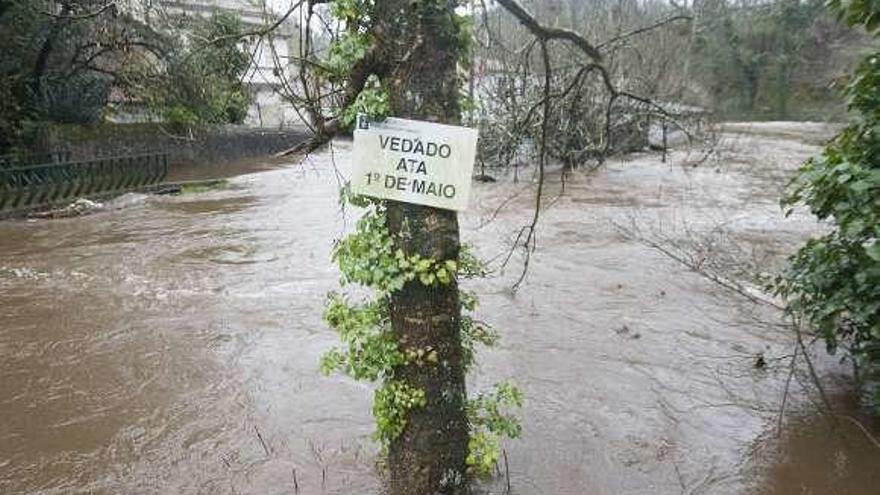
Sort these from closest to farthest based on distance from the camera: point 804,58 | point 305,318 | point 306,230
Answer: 1. point 305,318
2. point 306,230
3. point 804,58

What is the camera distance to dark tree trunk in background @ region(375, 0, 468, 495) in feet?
10.1

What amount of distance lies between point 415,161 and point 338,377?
296 centimetres

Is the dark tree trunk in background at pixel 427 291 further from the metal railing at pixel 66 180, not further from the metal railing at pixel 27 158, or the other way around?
the metal railing at pixel 27 158

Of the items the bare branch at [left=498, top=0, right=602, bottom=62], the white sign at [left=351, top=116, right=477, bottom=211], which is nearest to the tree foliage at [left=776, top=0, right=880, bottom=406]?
the bare branch at [left=498, top=0, right=602, bottom=62]

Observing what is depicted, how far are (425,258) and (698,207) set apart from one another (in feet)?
34.2

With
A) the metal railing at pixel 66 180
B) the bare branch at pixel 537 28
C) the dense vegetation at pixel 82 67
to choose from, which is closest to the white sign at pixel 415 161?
the bare branch at pixel 537 28

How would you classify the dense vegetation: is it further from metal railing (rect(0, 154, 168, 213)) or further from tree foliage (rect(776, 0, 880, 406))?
tree foliage (rect(776, 0, 880, 406))

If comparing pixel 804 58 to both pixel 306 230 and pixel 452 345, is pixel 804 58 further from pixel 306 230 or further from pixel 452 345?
pixel 452 345

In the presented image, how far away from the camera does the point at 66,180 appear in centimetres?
1355

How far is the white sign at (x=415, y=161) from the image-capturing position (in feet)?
9.99

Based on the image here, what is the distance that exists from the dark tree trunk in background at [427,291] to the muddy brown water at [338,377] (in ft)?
2.40

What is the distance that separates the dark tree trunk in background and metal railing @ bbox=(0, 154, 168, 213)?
11.2 metres

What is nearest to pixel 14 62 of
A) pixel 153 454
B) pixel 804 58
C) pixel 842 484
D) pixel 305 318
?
pixel 305 318

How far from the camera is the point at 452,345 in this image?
10.9 ft
